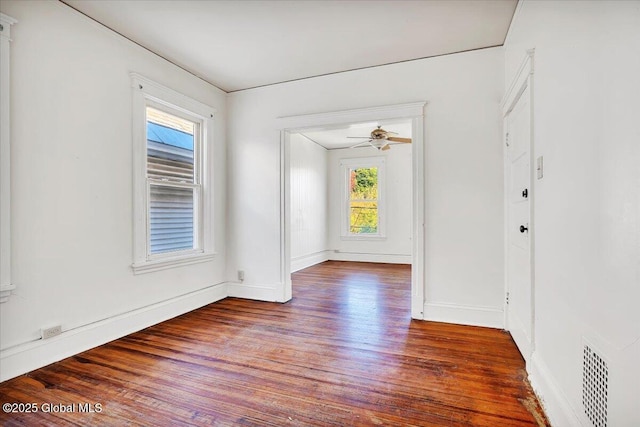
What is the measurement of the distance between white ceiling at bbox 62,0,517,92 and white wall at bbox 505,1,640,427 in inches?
33.7

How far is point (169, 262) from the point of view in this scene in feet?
10.9

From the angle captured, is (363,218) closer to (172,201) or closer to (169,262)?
(172,201)

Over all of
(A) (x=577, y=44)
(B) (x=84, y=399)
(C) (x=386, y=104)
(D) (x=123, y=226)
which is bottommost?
(B) (x=84, y=399)

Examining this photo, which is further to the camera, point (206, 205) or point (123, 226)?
point (206, 205)

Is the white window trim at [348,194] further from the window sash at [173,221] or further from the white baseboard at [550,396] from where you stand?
the white baseboard at [550,396]

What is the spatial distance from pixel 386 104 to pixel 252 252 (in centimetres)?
241

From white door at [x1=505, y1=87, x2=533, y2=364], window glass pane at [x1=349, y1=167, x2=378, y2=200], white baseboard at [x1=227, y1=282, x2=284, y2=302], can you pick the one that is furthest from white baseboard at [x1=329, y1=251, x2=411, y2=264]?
white door at [x1=505, y1=87, x2=533, y2=364]

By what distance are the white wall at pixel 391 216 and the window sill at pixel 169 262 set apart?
3973 mm

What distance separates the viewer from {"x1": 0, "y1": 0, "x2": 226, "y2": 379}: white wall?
85.4 inches

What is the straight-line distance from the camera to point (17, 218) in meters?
2.15

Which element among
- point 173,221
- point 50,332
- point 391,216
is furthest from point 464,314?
point 391,216

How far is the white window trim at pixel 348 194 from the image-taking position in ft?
23.4

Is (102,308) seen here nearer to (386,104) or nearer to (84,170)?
(84,170)

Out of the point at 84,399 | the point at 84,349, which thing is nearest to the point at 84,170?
the point at 84,349
